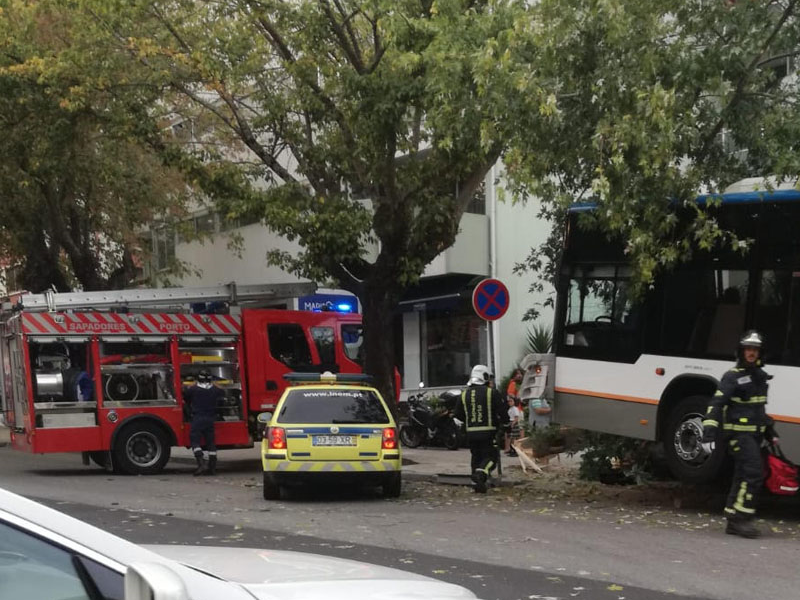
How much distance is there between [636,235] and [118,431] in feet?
31.8

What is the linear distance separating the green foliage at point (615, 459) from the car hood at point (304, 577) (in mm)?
10451

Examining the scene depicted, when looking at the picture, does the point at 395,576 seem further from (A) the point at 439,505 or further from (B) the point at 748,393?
(A) the point at 439,505

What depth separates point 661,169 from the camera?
10586 millimetres

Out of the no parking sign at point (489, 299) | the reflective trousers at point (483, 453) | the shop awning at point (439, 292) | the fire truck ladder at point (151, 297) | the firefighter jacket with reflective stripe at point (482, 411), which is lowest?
the reflective trousers at point (483, 453)

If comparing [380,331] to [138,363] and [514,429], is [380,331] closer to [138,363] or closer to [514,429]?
[514,429]

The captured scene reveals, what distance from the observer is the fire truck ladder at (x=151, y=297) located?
55.8 ft

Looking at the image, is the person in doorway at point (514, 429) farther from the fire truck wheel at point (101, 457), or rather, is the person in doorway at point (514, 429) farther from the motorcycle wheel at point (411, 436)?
the fire truck wheel at point (101, 457)

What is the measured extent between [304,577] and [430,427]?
18.8 metres

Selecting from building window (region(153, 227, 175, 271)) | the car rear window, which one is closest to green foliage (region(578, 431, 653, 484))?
the car rear window

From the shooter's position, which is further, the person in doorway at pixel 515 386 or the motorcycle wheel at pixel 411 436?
the motorcycle wheel at pixel 411 436

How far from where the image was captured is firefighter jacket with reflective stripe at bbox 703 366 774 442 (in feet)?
33.2

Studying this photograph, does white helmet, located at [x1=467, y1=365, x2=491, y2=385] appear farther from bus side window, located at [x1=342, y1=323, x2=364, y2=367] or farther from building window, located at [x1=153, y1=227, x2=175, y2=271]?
building window, located at [x1=153, y1=227, x2=175, y2=271]

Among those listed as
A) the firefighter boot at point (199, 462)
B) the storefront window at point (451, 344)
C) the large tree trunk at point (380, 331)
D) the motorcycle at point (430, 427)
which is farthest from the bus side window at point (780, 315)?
the storefront window at point (451, 344)

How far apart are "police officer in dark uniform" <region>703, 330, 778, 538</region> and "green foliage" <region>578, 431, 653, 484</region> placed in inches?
123
